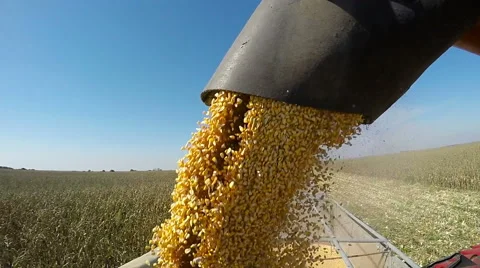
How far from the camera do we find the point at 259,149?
126cm

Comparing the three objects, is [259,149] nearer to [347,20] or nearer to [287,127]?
[287,127]

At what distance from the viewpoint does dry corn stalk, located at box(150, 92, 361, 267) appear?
1.22m

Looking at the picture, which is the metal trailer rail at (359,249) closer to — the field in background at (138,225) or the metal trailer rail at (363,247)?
the metal trailer rail at (363,247)

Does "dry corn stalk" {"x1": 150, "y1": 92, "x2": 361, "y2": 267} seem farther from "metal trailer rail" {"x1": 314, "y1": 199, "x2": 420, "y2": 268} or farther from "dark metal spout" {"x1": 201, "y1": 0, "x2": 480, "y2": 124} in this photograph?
"metal trailer rail" {"x1": 314, "y1": 199, "x2": 420, "y2": 268}

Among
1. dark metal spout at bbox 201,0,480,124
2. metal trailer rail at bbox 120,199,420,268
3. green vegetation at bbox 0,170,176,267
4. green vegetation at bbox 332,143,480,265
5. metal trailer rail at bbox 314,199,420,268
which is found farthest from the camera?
green vegetation at bbox 332,143,480,265

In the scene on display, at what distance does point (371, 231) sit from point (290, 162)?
155 inches

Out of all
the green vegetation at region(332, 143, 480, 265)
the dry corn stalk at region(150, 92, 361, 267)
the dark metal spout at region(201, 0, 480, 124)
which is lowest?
the green vegetation at region(332, 143, 480, 265)

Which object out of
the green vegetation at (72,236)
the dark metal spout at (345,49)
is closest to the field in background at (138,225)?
the green vegetation at (72,236)

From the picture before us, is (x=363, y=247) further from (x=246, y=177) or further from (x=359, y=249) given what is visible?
(x=246, y=177)

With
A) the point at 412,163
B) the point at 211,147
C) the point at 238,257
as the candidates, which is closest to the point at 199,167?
the point at 211,147

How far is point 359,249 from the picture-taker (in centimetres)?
496

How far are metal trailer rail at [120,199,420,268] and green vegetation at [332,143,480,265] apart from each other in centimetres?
51

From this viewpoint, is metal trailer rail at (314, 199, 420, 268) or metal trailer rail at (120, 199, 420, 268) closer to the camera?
metal trailer rail at (120, 199, 420, 268)

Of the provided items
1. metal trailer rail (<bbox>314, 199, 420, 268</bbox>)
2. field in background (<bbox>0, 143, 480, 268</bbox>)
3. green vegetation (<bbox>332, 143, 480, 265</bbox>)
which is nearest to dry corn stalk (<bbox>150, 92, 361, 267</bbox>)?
green vegetation (<bbox>332, 143, 480, 265</bbox>)
